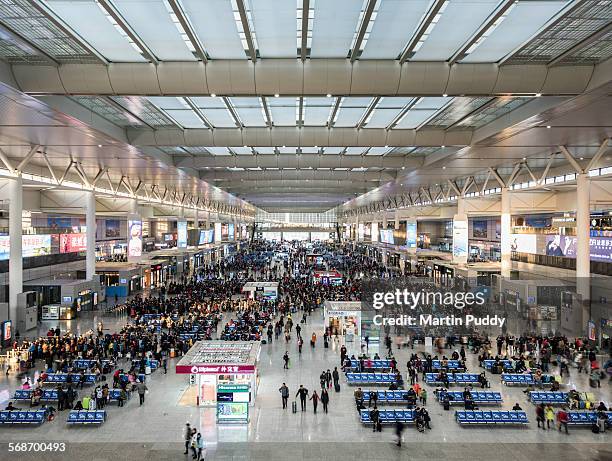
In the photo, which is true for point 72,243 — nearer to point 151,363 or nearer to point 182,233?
point 182,233

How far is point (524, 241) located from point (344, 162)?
17280mm

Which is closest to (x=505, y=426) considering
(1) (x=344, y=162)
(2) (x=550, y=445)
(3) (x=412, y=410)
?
(2) (x=550, y=445)

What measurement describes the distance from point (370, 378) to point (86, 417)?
9.38m

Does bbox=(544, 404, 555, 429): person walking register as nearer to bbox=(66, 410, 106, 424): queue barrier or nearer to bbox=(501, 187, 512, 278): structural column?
bbox=(66, 410, 106, 424): queue barrier

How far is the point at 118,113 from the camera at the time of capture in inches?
683

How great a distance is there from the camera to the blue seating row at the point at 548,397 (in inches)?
573

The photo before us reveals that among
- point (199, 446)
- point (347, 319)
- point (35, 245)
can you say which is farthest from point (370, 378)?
point (35, 245)

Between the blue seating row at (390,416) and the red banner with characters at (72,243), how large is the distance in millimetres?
31139

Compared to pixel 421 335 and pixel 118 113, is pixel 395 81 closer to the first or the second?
pixel 118 113

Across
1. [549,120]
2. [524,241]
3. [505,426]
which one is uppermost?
[549,120]

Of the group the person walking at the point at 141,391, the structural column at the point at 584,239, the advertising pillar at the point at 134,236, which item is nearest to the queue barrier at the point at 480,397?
the person walking at the point at 141,391

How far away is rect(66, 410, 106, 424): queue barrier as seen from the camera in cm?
1281

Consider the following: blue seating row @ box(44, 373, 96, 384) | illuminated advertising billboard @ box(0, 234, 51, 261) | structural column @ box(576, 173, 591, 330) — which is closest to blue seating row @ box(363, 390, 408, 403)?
blue seating row @ box(44, 373, 96, 384)

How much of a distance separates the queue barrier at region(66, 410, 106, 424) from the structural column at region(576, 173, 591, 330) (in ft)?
69.8
